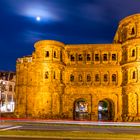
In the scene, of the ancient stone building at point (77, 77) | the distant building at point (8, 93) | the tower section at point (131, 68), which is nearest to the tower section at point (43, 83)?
the ancient stone building at point (77, 77)

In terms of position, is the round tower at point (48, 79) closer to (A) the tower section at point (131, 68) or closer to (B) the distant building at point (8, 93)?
(A) the tower section at point (131, 68)

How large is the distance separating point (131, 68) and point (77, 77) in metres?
10.6

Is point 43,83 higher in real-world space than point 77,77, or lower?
lower

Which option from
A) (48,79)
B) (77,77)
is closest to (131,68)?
(77,77)

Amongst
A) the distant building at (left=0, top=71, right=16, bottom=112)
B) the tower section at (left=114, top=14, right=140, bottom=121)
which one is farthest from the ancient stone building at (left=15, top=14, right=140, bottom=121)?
the distant building at (left=0, top=71, right=16, bottom=112)

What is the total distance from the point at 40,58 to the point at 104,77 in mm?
12533

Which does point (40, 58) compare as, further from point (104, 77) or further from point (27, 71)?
point (104, 77)

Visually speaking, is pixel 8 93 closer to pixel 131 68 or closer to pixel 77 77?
pixel 77 77

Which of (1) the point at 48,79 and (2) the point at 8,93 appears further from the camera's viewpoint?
(2) the point at 8,93

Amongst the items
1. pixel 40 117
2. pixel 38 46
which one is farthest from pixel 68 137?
pixel 38 46

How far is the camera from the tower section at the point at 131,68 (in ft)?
190

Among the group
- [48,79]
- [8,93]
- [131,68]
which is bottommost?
[8,93]

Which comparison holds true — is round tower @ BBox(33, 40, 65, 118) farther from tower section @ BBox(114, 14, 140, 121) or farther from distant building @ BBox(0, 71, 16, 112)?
distant building @ BBox(0, 71, 16, 112)

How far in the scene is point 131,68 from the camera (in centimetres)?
5925
